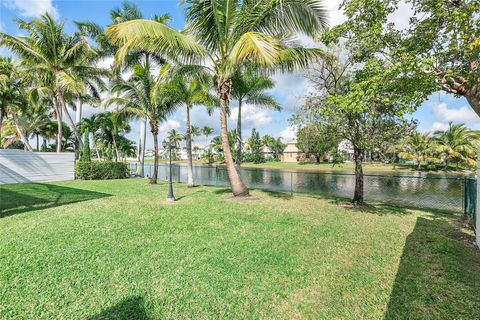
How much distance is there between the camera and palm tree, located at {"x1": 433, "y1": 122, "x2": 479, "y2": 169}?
26641mm

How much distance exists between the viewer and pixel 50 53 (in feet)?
46.7

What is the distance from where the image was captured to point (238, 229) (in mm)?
4930

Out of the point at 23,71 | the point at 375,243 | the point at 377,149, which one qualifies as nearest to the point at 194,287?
the point at 375,243

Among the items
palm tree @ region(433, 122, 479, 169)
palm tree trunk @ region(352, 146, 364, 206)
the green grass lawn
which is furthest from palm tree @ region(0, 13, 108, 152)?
palm tree @ region(433, 122, 479, 169)

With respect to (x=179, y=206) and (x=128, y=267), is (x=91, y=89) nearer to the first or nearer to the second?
(x=179, y=206)

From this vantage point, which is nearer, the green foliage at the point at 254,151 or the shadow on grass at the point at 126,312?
the shadow on grass at the point at 126,312

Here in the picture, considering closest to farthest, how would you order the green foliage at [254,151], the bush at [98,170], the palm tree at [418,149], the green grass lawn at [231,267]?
1. the green grass lawn at [231,267]
2. the bush at [98,170]
3. the palm tree at [418,149]
4. the green foliage at [254,151]

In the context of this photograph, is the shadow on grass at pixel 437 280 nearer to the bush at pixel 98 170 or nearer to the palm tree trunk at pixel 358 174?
the palm tree trunk at pixel 358 174

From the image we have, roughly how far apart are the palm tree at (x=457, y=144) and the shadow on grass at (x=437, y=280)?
29.6 metres

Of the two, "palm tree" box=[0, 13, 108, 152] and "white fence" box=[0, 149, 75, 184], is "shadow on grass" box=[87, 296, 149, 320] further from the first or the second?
"white fence" box=[0, 149, 75, 184]

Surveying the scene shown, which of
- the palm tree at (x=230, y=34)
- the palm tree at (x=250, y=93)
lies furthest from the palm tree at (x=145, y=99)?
the palm tree at (x=230, y=34)

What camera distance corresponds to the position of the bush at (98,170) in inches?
601

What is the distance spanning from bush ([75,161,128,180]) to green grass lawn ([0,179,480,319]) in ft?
33.7

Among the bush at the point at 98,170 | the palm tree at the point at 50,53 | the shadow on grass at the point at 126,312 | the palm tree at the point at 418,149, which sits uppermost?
the palm tree at the point at 50,53
